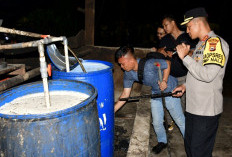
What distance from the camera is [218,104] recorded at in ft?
8.52

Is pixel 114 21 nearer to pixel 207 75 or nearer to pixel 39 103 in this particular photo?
→ pixel 207 75

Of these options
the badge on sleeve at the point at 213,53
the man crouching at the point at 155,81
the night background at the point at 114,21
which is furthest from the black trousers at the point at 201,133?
the night background at the point at 114,21

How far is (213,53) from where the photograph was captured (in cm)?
234

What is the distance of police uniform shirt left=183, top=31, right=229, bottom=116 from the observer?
7.64ft

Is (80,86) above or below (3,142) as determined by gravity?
above

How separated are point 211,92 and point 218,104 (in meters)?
0.20

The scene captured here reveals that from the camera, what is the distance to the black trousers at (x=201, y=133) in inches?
104

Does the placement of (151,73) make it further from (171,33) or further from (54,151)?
(54,151)

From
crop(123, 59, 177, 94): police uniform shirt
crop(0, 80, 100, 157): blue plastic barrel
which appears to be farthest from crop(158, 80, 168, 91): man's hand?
crop(0, 80, 100, 157): blue plastic barrel

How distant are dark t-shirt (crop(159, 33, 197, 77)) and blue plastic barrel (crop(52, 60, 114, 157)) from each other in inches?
56.5

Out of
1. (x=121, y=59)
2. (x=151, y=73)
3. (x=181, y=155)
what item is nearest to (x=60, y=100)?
(x=121, y=59)

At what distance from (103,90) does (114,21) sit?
11.6 metres

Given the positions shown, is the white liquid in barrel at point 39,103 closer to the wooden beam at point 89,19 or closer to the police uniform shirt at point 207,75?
the police uniform shirt at point 207,75

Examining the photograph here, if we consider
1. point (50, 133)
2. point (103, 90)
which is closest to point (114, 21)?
point (103, 90)
